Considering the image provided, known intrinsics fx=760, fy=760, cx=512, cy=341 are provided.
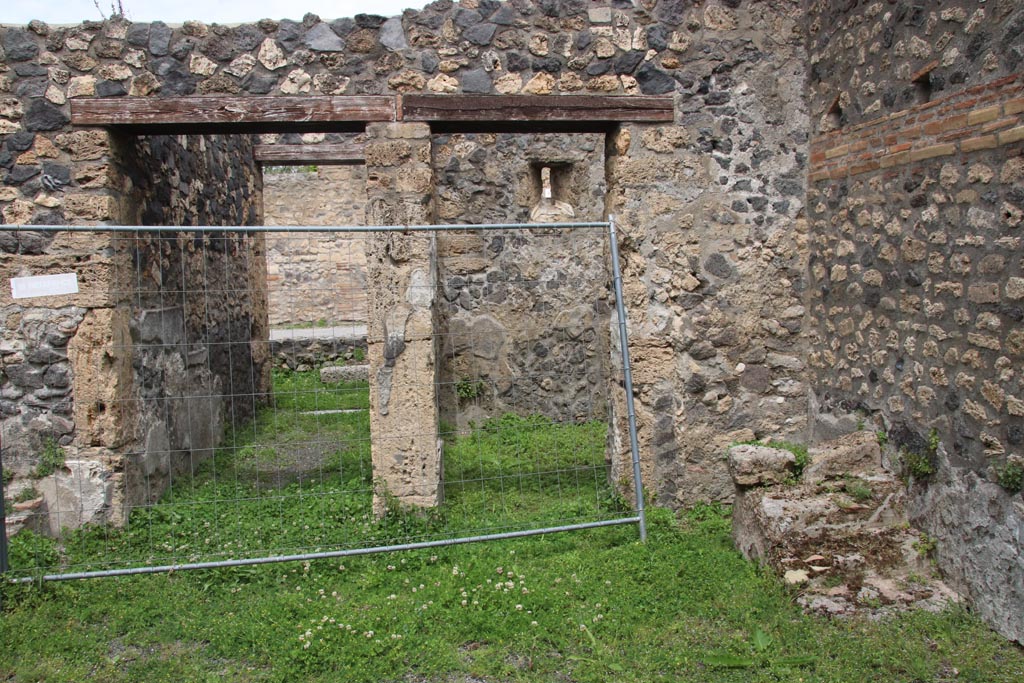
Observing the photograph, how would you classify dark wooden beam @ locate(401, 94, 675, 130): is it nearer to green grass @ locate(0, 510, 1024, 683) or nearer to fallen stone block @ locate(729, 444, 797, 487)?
fallen stone block @ locate(729, 444, 797, 487)

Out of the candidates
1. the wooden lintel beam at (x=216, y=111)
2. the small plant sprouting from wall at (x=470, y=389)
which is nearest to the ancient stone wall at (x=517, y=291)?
the small plant sprouting from wall at (x=470, y=389)

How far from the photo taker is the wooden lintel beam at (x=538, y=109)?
4.94 m

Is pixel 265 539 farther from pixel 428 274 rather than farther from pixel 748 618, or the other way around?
pixel 748 618

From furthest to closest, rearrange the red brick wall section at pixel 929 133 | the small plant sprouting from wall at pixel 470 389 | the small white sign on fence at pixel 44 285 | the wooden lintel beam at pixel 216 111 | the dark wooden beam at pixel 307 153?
the dark wooden beam at pixel 307 153 < the small plant sprouting from wall at pixel 470 389 < the wooden lintel beam at pixel 216 111 < the small white sign on fence at pixel 44 285 < the red brick wall section at pixel 929 133

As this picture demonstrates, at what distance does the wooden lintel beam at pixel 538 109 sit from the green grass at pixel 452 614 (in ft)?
8.35

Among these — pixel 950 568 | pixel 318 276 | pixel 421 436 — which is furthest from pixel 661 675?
pixel 318 276

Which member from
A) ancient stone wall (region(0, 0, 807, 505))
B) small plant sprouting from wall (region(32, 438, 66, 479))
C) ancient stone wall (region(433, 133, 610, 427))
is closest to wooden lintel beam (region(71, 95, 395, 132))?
ancient stone wall (region(0, 0, 807, 505))

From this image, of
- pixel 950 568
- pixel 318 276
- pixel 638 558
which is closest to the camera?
pixel 950 568

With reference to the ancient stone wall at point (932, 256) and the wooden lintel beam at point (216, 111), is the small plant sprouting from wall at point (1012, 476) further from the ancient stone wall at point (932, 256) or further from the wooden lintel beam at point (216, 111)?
the wooden lintel beam at point (216, 111)

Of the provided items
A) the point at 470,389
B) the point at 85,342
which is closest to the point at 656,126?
the point at 470,389

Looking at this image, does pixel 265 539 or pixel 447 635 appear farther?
pixel 265 539

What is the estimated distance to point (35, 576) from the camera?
4.09 meters

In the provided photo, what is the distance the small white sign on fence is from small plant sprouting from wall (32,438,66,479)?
104cm

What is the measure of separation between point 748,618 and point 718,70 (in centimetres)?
346
